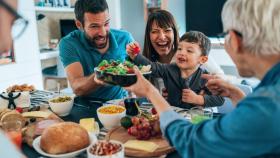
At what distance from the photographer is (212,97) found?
5.53 ft

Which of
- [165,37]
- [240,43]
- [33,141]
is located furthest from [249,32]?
[165,37]

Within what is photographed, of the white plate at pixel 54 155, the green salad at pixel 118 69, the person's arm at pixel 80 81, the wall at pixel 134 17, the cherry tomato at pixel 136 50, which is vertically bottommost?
the white plate at pixel 54 155

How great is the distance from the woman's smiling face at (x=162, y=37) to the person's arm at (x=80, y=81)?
525mm

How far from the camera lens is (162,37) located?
2.06m

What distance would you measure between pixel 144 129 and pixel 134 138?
59 millimetres

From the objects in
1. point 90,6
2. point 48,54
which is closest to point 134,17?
Answer: point 48,54

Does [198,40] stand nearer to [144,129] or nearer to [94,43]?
[94,43]

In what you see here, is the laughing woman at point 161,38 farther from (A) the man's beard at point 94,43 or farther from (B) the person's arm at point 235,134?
(B) the person's arm at point 235,134

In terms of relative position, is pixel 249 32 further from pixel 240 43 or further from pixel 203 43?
pixel 203 43

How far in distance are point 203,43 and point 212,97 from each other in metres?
0.37

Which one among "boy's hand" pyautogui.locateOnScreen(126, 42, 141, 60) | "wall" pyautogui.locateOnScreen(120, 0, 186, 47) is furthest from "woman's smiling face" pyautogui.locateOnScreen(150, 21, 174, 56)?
"wall" pyautogui.locateOnScreen(120, 0, 186, 47)

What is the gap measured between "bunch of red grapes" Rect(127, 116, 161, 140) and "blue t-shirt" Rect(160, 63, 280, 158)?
0.33 meters

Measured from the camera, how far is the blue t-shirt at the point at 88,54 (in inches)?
81.3

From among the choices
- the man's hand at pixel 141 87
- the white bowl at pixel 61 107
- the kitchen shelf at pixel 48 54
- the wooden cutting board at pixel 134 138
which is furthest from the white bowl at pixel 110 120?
the kitchen shelf at pixel 48 54
